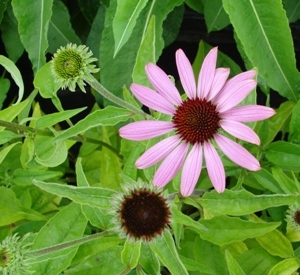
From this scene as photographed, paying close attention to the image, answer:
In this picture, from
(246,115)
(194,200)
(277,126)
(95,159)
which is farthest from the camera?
(95,159)

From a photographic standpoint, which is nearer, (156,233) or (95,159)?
(156,233)

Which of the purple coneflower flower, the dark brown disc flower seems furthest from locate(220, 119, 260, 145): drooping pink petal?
the dark brown disc flower

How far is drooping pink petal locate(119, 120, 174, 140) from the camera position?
597 mm

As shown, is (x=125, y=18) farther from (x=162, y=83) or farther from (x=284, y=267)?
(x=284, y=267)

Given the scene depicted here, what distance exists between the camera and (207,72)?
0.61 m

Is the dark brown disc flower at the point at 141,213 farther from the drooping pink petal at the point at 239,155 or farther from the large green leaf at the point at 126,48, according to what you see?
the large green leaf at the point at 126,48

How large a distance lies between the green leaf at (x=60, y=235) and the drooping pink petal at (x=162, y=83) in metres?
0.21

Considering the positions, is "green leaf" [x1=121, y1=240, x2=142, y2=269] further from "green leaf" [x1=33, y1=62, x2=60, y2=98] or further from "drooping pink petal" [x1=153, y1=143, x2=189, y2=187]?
"green leaf" [x1=33, y1=62, x2=60, y2=98]

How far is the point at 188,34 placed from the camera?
1.26 meters

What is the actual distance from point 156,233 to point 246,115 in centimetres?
15

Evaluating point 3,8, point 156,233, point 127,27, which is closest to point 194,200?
point 156,233

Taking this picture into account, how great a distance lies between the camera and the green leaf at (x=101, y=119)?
0.63m

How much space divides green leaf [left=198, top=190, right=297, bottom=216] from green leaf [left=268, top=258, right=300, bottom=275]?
121mm

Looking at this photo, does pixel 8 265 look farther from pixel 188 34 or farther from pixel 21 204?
pixel 188 34
